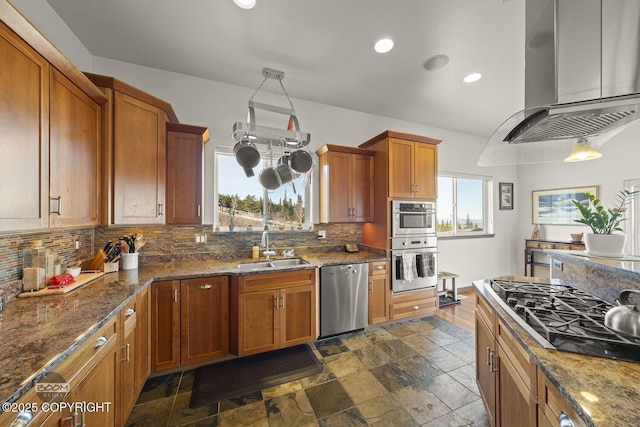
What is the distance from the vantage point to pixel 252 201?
3.00 meters

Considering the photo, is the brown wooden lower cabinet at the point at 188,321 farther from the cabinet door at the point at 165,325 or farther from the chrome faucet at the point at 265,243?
the chrome faucet at the point at 265,243

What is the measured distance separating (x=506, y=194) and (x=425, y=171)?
2.85 metres

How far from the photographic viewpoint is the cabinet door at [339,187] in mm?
3051

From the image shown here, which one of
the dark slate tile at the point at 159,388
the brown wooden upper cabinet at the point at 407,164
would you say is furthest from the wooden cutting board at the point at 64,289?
the brown wooden upper cabinet at the point at 407,164

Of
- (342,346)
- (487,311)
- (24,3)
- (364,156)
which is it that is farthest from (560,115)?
(24,3)

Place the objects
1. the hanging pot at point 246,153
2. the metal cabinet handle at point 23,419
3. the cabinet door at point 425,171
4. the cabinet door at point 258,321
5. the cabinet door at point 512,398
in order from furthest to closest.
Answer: the cabinet door at point 425,171, the hanging pot at point 246,153, the cabinet door at point 258,321, the cabinet door at point 512,398, the metal cabinet handle at point 23,419

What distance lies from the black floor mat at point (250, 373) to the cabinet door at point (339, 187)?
1.60 m

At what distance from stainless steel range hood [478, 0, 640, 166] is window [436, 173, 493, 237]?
2.90 metres

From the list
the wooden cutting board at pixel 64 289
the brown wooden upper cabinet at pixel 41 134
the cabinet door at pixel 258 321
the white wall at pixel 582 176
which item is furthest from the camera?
the white wall at pixel 582 176

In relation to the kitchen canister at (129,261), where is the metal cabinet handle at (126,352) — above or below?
below

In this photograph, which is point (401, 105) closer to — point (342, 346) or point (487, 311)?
point (487, 311)

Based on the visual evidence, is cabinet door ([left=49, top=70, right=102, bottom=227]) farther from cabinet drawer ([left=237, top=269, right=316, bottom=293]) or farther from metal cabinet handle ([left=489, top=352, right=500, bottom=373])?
metal cabinet handle ([left=489, top=352, right=500, bottom=373])

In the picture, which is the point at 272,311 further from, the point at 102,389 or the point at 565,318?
the point at 565,318

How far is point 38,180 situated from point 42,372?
100 cm
